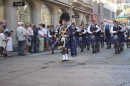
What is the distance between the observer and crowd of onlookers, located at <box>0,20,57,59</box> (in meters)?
14.4

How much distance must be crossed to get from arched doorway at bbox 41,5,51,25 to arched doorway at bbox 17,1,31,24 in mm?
2627

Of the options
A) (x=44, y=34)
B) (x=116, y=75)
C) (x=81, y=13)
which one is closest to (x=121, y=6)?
(x=81, y=13)

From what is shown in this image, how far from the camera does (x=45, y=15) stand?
28.3 m

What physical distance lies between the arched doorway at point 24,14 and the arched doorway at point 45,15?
2.63 meters

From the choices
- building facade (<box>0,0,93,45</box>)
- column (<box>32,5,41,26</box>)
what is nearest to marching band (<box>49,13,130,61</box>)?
building facade (<box>0,0,93,45</box>)

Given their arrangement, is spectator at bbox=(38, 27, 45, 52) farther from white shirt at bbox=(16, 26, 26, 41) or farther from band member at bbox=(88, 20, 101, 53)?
band member at bbox=(88, 20, 101, 53)

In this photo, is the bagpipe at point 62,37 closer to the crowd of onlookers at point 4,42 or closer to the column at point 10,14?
the crowd of onlookers at point 4,42

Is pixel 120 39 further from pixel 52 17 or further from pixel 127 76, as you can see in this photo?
pixel 52 17

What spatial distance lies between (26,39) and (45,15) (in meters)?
12.3

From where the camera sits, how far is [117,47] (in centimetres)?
1565

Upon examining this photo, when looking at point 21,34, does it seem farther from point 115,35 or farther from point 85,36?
point 85,36

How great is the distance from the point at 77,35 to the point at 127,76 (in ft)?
38.9

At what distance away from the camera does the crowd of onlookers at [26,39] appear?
14445 millimetres

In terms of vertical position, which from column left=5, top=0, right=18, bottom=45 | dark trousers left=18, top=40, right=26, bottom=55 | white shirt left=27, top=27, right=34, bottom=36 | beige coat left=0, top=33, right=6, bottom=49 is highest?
column left=5, top=0, right=18, bottom=45
